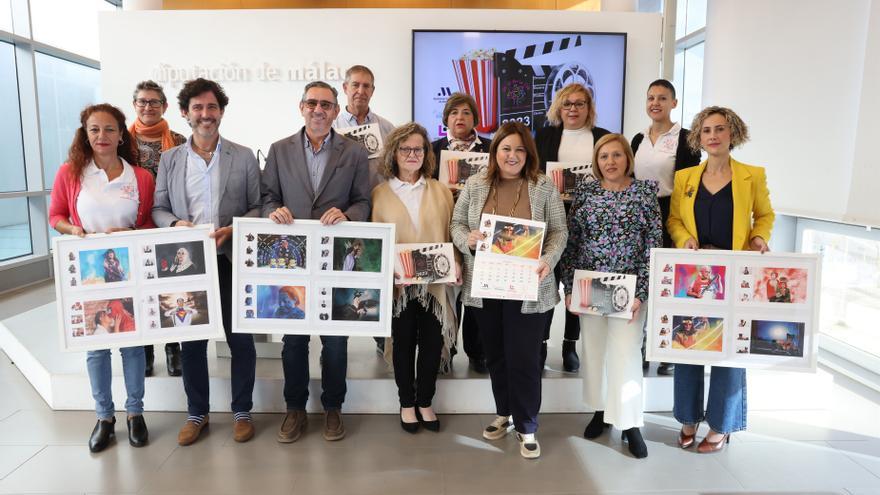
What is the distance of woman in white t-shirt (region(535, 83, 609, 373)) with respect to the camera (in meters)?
3.09

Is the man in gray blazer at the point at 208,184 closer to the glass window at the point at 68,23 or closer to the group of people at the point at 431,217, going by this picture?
the group of people at the point at 431,217

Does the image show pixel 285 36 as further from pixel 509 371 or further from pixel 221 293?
pixel 509 371

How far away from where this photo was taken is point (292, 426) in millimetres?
2977

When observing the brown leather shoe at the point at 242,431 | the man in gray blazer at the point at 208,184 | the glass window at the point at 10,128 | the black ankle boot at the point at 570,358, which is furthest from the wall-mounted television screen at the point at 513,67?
the glass window at the point at 10,128

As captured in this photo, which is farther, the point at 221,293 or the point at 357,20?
the point at 357,20

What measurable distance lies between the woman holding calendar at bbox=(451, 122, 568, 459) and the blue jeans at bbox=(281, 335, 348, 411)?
720 millimetres

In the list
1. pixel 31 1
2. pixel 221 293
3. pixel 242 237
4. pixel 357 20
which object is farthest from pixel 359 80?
pixel 31 1

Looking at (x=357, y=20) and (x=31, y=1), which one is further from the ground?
(x=31, y=1)

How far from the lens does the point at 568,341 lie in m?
3.49

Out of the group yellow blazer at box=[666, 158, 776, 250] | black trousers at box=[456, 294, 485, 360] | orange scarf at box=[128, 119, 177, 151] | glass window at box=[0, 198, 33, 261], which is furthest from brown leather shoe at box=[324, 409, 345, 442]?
glass window at box=[0, 198, 33, 261]

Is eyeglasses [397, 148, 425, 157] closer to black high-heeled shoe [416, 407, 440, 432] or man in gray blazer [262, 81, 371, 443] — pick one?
man in gray blazer [262, 81, 371, 443]

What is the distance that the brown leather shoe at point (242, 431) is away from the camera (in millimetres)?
2951

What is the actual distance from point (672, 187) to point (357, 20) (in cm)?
443

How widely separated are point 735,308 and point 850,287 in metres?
2.44
